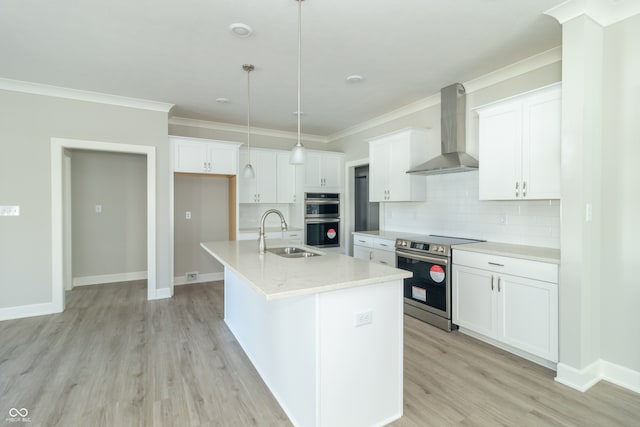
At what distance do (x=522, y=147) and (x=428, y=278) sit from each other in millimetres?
1572

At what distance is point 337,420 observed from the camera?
1749 millimetres

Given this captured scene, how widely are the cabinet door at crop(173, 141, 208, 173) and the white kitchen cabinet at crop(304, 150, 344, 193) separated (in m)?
1.70

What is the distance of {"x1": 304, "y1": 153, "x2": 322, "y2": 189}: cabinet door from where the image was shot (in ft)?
18.4

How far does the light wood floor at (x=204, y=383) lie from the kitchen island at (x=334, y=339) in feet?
0.71

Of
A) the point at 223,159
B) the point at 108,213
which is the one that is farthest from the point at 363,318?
the point at 108,213

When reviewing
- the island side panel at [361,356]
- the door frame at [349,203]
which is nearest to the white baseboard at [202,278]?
the door frame at [349,203]

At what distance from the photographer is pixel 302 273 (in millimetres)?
1925

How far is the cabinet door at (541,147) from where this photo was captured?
103 inches

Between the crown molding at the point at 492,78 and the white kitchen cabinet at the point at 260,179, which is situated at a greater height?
the crown molding at the point at 492,78

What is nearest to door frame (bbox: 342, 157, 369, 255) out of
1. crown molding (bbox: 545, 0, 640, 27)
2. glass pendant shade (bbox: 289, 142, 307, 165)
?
glass pendant shade (bbox: 289, 142, 307, 165)

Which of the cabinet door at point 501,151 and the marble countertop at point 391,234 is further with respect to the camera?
the marble countertop at point 391,234

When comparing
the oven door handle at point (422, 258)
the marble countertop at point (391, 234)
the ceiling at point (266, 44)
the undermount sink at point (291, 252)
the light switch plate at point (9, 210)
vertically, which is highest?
the ceiling at point (266, 44)

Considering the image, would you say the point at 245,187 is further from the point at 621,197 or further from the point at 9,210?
the point at 621,197

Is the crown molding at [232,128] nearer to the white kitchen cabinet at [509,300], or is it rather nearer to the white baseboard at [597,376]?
the white kitchen cabinet at [509,300]
